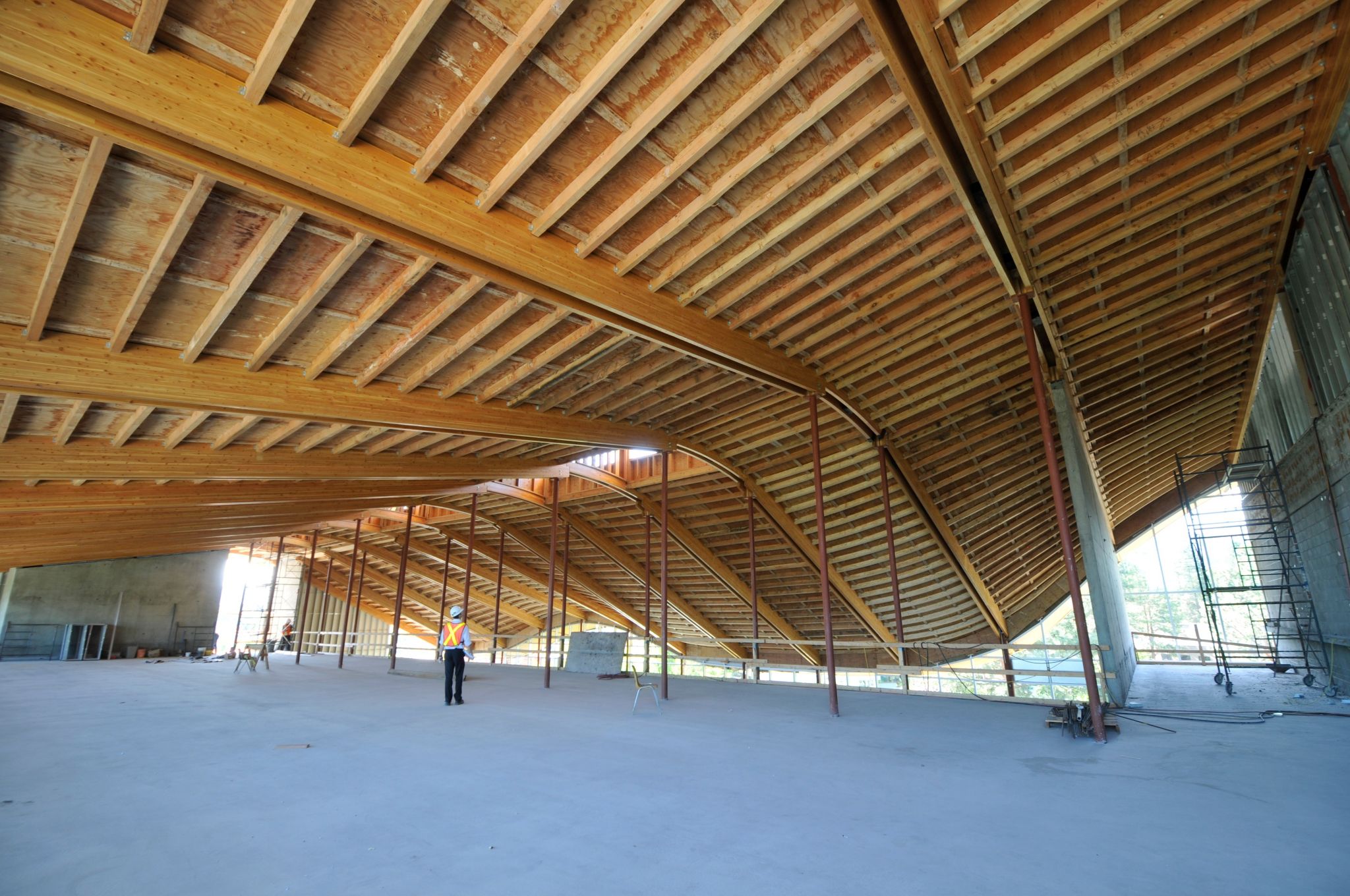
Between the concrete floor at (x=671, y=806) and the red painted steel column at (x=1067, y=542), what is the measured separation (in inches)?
17.5

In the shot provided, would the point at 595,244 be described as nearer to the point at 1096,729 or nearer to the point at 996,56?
the point at 996,56

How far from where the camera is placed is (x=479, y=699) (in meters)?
10.9

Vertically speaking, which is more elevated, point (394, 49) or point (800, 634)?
point (394, 49)

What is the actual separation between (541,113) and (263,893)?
17.3 feet

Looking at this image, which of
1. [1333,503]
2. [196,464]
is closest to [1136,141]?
[1333,503]

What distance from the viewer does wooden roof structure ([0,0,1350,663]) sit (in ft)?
14.6

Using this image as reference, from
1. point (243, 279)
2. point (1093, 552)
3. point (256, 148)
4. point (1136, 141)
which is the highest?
point (1136, 141)

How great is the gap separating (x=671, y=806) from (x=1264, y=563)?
2085 cm

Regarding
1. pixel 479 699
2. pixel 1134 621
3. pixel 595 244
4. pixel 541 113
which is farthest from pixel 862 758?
pixel 1134 621

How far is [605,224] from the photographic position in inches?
256

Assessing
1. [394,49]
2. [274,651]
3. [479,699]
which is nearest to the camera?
[394,49]

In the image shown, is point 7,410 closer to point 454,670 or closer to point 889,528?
point 454,670

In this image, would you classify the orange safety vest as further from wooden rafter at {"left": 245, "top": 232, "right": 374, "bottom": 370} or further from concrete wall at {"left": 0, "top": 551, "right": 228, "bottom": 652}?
concrete wall at {"left": 0, "top": 551, "right": 228, "bottom": 652}

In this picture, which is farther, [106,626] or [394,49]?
[106,626]
